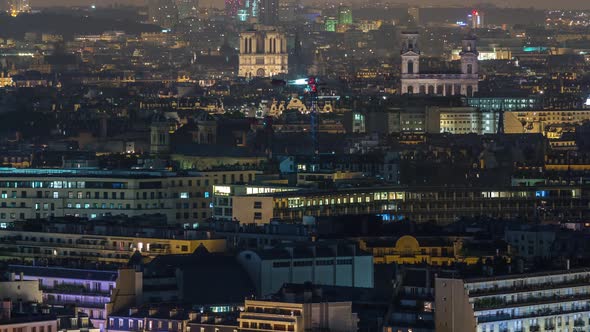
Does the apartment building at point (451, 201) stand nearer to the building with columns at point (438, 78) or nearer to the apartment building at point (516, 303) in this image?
the apartment building at point (516, 303)

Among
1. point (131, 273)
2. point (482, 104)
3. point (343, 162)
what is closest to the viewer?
point (131, 273)

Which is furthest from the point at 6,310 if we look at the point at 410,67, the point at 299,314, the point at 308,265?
the point at 410,67

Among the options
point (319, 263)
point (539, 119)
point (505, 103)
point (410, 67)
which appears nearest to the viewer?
point (319, 263)

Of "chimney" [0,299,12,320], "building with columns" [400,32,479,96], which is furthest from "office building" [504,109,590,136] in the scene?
"chimney" [0,299,12,320]

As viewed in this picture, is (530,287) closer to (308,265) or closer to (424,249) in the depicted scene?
(308,265)

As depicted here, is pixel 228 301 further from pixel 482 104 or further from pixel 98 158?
pixel 482 104

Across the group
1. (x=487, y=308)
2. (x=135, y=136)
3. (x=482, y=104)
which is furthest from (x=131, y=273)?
(x=482, y=104)
